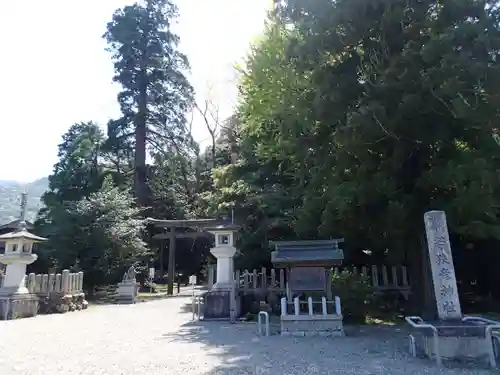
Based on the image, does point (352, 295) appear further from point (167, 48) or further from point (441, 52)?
point (167, 48)

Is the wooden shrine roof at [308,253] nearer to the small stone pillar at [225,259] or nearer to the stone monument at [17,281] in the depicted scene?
the small stone pillar at [225,259]

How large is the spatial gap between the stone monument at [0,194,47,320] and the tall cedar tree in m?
12.8

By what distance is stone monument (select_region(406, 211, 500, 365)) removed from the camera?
19.4 ft

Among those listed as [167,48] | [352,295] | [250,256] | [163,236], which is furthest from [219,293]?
[167,48]

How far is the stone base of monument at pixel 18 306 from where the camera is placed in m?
12.4

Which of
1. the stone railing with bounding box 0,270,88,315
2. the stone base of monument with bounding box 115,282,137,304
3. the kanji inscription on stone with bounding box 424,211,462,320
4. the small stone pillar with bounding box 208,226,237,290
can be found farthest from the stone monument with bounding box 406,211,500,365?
the stone base of monument with bounding box 115,282,137,304

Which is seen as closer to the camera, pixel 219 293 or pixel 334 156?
pixel 334 156

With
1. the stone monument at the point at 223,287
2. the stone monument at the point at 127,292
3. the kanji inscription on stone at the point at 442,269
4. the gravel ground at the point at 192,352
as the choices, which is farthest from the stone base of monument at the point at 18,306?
the kanji inscription on stone at the point at 442,269

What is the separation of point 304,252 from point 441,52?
5408 millimetres

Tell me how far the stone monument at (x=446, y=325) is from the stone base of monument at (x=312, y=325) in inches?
93.8

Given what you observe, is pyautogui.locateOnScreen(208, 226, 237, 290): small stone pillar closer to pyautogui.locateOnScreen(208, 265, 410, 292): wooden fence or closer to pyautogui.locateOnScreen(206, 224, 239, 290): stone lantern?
pyautogui.locateOnScreen(206, 224, 239, 290): stone lantern

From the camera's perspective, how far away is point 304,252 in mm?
10070

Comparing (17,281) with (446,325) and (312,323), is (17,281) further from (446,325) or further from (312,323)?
(446,325)

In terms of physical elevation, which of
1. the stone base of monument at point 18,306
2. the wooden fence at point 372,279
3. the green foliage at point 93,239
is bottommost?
the stone base of monument at point 18,306
